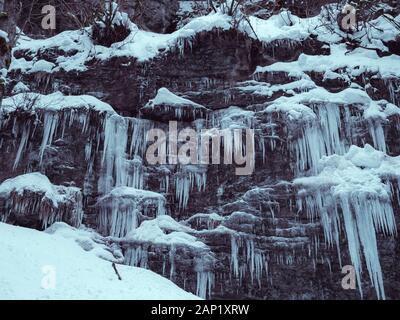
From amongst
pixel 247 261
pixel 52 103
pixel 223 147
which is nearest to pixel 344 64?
pixel 223 147

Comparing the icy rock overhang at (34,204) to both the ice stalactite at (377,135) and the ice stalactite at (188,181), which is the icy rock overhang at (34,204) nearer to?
the ice stalactite at (188,181)

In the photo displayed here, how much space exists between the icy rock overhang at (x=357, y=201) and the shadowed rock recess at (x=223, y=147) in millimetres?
24

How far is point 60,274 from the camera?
6.20 m

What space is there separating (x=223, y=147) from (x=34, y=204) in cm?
369

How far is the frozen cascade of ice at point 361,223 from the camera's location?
8250 mm

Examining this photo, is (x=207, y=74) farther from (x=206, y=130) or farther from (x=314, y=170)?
(x=314, y=170)

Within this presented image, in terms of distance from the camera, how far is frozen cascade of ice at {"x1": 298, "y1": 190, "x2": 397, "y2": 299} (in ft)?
27.1

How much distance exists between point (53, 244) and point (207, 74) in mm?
5144

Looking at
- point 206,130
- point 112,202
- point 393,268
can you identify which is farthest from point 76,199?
point 393,268

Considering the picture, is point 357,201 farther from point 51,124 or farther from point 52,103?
point 52,103

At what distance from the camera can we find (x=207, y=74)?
34.8 feet

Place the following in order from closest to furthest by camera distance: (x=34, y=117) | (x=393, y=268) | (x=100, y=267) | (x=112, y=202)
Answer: (x=100, y=267) < (x=393, y=268) < (x=112, y=202) < (x=34, y=117)

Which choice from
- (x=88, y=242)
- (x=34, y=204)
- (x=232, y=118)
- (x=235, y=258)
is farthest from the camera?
(x=232, y=118)
